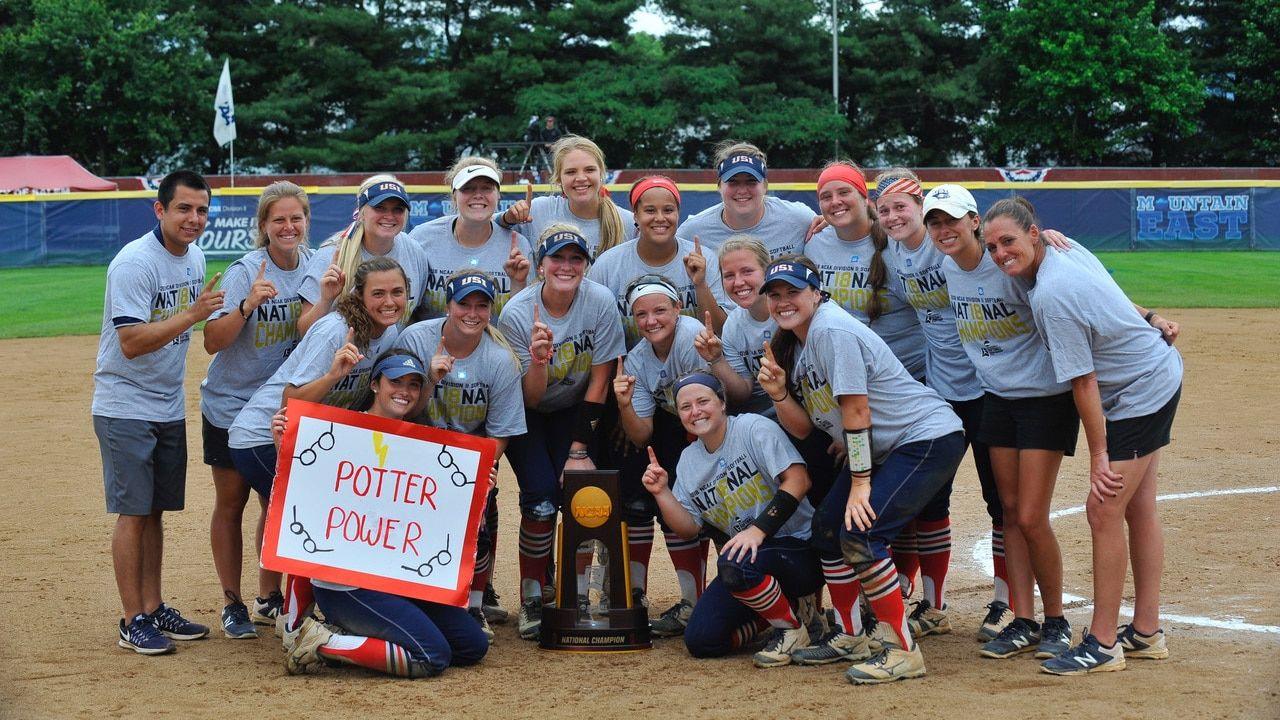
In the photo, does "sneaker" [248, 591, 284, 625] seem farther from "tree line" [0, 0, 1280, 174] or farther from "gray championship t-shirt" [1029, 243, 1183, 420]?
"tree line" [0, 0, 1280, 174]

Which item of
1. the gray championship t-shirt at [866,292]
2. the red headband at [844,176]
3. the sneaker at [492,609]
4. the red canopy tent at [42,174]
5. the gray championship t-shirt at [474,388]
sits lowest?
the sneaker at [492,609]

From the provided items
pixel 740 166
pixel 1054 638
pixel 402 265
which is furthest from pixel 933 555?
pixel 402 265

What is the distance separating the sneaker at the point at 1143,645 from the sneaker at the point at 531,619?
278 cm

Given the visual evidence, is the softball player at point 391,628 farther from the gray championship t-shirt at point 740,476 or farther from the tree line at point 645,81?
the tree line at point 645,81

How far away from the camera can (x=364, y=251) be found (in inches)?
259

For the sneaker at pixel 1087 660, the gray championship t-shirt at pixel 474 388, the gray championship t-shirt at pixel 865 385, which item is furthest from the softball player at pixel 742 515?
the sneaker at pixel 1087 660

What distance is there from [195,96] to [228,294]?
1618 inches

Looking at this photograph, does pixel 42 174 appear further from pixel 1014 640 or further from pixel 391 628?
pixel 1014 640

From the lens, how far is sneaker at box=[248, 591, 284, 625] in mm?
6762

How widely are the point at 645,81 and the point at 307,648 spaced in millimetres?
38109

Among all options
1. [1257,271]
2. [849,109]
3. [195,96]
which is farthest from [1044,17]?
[195,96]

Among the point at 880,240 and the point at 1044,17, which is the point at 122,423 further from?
the point at 1044,17

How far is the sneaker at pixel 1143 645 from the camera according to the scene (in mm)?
5812

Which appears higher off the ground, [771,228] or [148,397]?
[771,228]
